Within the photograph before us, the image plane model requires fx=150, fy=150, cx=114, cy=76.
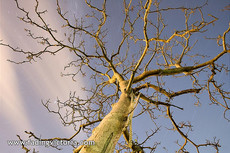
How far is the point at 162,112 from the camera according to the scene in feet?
14.9

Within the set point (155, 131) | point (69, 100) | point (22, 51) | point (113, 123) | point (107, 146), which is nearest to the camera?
point (107, 146)

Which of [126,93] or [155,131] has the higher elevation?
[126,93]

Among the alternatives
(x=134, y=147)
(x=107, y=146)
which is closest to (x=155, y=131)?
(x=134, y=147)

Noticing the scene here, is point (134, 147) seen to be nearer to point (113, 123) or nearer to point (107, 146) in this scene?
point (113, 123)

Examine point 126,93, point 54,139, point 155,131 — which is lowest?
point 54,139

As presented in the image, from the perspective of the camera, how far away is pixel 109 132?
2008 millimetres

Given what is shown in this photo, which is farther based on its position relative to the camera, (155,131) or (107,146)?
(155,131)

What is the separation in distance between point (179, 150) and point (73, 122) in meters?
3.14

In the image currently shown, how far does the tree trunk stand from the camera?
171cm

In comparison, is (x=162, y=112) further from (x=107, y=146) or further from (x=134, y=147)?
(x=107, y=146)

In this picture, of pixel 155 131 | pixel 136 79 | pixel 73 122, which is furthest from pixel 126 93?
pixel 73 122

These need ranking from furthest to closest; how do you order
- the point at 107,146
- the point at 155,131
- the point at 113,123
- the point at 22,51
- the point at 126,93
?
the point at 22,51 → the point at 155,131 → the point at 126,93 → the point at 113,123 → the point at 107,146

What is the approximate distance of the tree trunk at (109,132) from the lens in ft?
5.60

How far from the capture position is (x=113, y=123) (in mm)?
2199
